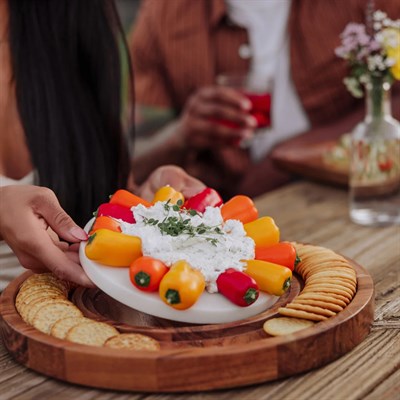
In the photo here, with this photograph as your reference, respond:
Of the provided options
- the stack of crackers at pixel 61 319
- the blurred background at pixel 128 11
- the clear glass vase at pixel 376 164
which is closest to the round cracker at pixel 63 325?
the stack of crackers at pixel 61 319

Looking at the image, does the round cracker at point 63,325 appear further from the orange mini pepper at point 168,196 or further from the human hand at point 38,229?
the orange mini pepper at point 168,196

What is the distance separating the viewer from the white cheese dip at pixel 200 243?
4.20 ft

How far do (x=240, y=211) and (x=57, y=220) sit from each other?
33 cm

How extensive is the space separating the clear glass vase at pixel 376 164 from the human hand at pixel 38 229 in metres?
0.97

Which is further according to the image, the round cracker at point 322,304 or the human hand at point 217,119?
the human hand at point 217,119

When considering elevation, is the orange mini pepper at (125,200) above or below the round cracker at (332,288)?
above

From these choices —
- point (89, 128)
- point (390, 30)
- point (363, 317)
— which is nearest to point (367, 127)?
point (390, 30)

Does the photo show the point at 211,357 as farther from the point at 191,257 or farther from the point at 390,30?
the point at 390,30

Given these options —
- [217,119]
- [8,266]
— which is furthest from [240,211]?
[217,119]

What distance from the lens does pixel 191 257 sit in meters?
1.28

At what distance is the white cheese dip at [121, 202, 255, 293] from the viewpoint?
4.20ft

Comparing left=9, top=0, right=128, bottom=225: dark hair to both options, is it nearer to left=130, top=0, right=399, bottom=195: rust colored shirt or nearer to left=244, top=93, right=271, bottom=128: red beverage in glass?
left=244, top=93, right=271, bottom=128: red beverage in glass

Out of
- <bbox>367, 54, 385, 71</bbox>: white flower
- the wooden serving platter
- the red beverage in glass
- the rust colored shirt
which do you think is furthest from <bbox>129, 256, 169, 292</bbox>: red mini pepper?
the rust colored shirt

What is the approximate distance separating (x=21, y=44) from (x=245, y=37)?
4.68 ft
